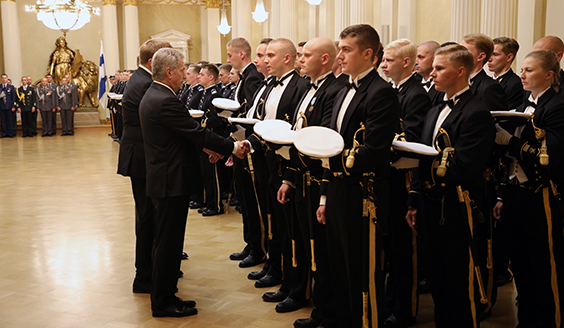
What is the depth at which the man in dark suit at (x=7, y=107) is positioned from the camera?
57.6 feet

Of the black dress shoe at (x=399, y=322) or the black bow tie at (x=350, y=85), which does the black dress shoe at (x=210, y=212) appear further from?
the black bow tie at (x=350, y=85)

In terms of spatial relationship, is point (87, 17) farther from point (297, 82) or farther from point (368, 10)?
point (297, 82)

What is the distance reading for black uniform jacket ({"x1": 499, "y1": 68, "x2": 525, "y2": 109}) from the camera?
13.6 ft

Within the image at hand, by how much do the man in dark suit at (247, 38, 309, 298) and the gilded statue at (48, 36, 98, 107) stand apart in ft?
61.1

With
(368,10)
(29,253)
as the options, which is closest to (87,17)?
(368,10)

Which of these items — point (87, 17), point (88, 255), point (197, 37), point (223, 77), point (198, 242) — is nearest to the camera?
point (88, 255)

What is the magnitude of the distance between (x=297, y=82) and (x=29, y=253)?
3305 mm

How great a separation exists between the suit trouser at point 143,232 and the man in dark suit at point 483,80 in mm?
2589

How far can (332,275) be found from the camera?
10.5ft

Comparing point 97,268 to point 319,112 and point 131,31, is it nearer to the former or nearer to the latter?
point 319,112

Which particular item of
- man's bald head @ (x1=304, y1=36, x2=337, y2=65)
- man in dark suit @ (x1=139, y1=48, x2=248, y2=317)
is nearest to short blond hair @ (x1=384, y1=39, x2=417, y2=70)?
man's bald head @ (x1=304, y1=36, x2=337, y2=65)

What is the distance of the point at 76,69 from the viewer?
2133cm

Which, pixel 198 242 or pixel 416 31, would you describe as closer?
pixel 198 242

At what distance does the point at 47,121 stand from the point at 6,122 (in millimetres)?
1238
